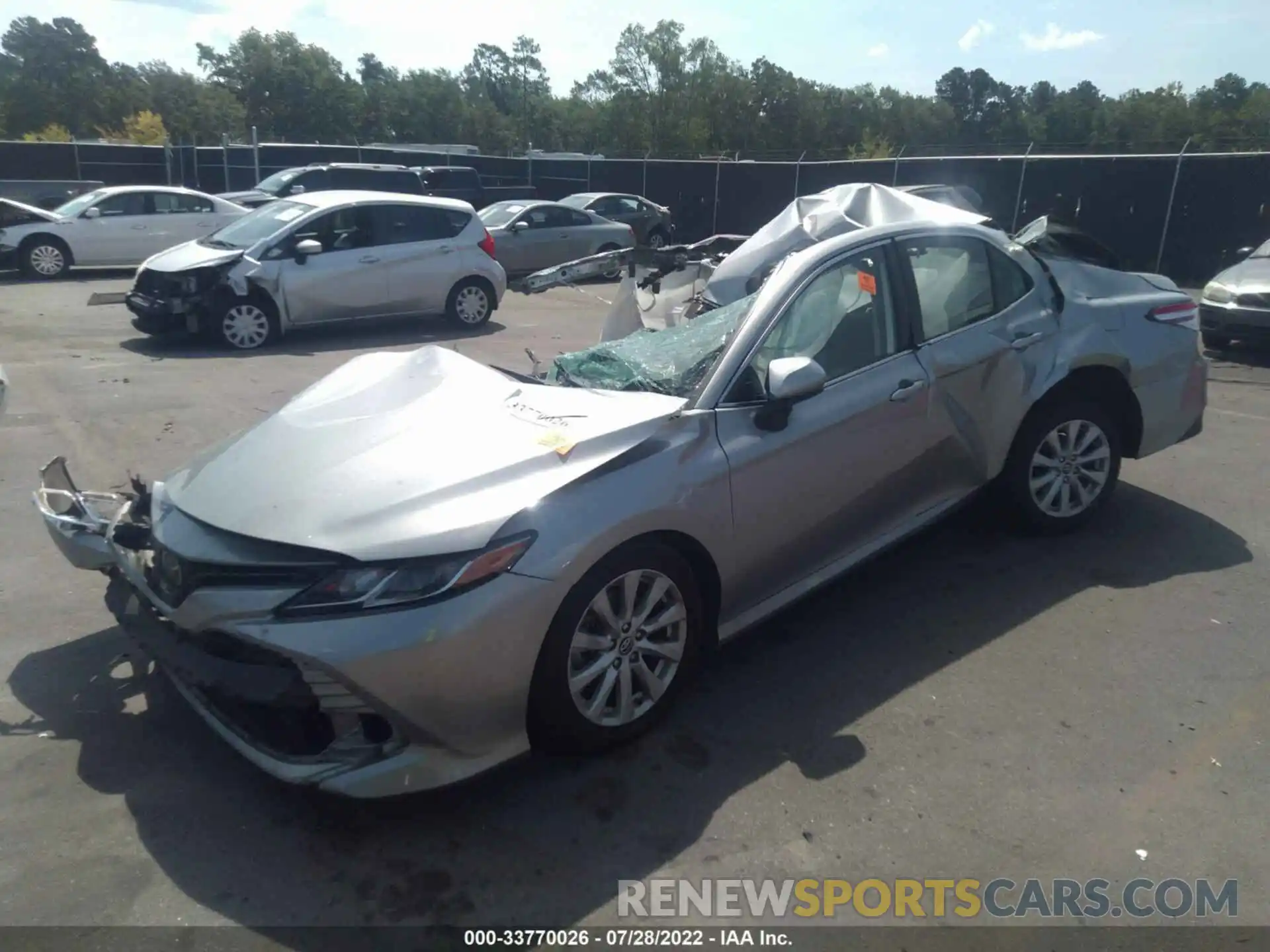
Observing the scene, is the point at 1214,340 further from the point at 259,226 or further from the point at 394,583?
the point at 394,583

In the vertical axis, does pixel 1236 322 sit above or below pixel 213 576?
below

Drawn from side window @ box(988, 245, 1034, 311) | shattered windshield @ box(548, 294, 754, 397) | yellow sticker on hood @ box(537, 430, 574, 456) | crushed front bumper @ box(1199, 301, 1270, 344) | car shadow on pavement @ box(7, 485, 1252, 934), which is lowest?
car shadow on pavement @ box(7, 485, 1252, 934)

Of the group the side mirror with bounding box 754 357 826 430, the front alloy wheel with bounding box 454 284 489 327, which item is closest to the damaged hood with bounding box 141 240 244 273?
the front alloy wheel with bounding box 454 284 489 327

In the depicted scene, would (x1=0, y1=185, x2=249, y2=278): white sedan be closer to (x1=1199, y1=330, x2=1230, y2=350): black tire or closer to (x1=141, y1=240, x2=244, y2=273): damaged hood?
(x1=141, y1=240, x2=244, y2=273): damaged hood

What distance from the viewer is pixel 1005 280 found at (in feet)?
16.7

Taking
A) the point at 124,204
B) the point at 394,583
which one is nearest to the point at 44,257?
the point at 124,204

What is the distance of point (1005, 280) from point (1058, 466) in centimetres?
98

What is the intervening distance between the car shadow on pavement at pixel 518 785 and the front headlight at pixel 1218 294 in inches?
315

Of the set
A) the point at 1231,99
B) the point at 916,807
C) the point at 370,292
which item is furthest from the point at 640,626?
the point at 1231,99

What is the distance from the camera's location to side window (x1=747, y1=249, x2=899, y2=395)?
165 inches

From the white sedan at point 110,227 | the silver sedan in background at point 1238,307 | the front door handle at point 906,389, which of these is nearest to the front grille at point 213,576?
the front door handle at point 906,389

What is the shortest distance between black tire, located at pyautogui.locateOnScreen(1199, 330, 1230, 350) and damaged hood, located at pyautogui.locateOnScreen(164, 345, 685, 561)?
9999mm

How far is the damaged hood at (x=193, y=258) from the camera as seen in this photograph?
37.9ft

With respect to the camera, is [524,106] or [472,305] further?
[524,106]
